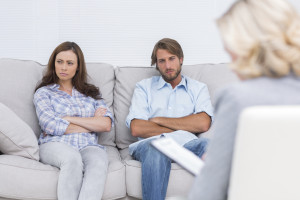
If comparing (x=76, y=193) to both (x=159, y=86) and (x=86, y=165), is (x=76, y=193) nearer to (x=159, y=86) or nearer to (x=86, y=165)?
(x=86, y=165)

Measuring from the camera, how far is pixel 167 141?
934mm

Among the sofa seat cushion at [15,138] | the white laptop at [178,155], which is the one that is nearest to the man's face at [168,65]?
the sofa seat cushion at [15,138]

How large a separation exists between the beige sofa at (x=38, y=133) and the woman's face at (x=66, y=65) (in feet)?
0.66

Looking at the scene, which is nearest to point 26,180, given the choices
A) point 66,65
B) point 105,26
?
point 66,65

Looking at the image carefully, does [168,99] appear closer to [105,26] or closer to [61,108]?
[61,108]

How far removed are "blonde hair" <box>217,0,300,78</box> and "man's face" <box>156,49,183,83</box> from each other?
185cm

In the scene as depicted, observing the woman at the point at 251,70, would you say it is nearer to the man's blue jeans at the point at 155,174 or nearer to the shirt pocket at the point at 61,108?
the man's blue jeans at the point at 155,174

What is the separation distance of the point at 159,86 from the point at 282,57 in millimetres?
1953

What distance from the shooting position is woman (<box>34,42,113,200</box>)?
2.03 meters

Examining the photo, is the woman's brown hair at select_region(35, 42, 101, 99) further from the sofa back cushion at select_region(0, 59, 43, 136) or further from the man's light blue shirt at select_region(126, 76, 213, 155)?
the man's light blue shirt at select_region(126, 76, 213, 155)

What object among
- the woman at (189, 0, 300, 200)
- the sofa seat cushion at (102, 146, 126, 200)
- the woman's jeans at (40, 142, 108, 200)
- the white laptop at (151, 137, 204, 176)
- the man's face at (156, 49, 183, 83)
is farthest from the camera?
the man's face at (156, 49, 183, 83)

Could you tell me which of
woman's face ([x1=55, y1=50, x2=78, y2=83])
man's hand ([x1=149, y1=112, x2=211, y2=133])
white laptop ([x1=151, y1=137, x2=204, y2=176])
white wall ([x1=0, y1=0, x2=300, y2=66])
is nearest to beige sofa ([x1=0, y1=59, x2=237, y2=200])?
woman's face ([x1=55, y1=50, x2=78, y2=83])

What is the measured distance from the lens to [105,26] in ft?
11.2

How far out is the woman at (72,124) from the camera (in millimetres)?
2033
